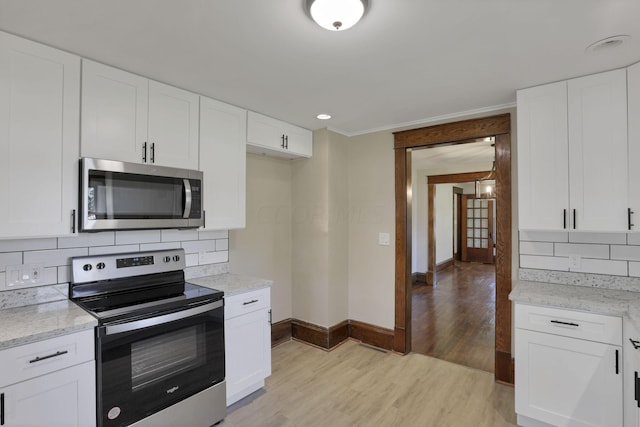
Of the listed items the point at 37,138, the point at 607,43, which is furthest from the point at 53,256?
the point at 607,43

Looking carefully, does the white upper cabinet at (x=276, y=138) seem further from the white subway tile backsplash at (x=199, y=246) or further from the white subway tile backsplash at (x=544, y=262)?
the white subway tile backsplash at (x=544, y=262)

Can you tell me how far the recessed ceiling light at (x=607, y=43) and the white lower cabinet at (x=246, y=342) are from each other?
2.62 m

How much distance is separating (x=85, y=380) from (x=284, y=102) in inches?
88.8

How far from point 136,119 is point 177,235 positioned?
938mm

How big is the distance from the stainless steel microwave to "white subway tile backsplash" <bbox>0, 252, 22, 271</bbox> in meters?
0.43

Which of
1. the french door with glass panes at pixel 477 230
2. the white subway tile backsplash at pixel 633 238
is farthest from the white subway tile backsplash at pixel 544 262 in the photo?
the french door with glass panes at pixel 477 230

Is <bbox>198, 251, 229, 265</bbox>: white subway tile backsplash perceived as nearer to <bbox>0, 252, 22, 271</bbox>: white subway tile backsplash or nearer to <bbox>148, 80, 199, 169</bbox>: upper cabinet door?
<bbox>148, 80, 199, 169</bbox>: upper cabinet door

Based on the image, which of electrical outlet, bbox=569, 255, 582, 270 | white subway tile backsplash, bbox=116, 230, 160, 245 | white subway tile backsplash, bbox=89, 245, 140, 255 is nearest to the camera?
white subway tile backsplash, bbox=89, 245, 140, 255

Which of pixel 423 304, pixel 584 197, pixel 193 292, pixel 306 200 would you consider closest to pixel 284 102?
pixel 306 200

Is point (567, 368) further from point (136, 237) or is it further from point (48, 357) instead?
point (136, 237)

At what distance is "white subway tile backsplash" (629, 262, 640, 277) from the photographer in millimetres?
2252

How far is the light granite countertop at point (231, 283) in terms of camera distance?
2412 mm

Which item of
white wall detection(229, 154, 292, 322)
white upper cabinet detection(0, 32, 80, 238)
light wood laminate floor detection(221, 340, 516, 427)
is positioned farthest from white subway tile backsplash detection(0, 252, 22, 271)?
light wood laminate floor detection(221, 340, 516, 427)

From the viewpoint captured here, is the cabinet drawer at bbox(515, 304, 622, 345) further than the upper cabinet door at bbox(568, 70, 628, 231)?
No
